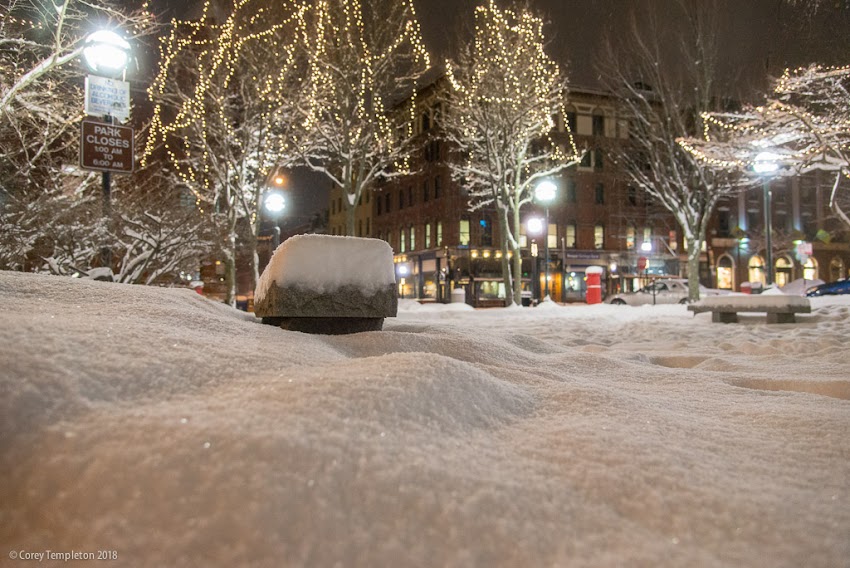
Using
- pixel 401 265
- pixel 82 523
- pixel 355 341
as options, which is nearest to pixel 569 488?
pixel 82 523

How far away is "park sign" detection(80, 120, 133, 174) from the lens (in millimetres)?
8891

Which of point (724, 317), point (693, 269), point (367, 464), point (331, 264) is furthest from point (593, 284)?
point (367, 464)

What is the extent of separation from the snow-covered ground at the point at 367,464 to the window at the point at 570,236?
138 feet

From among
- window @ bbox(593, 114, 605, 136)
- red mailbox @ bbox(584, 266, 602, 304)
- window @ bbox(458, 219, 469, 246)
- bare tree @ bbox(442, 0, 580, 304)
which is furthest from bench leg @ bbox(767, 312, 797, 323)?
window @ bbox(593, 114, 605, 136)

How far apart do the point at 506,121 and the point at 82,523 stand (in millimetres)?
21084

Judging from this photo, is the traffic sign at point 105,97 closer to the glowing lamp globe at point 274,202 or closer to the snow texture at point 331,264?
the snow texture at point 331,264

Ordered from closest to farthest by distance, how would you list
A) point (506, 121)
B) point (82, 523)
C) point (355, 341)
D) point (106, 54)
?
point (82, 523) < point (355, 341) < point (106, 54) < point (506, 121)

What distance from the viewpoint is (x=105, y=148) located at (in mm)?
9039

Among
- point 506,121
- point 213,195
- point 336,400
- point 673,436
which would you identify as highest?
point 506,121

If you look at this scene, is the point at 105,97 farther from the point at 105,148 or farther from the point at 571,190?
the point at 571,190

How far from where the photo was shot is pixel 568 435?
7.45 feet

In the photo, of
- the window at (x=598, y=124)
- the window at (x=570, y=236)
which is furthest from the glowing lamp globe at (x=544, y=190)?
the window at (x=598, y=124)

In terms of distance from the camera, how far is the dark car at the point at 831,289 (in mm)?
31459

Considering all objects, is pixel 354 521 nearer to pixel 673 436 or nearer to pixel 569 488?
pixel 569 488
